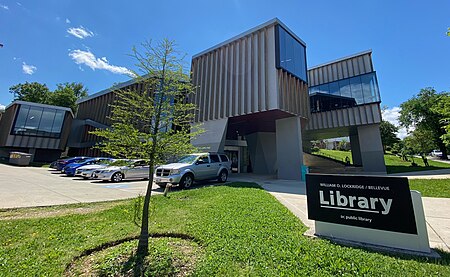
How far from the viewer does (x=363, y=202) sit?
3.72 meters

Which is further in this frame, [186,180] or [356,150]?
[356,150]

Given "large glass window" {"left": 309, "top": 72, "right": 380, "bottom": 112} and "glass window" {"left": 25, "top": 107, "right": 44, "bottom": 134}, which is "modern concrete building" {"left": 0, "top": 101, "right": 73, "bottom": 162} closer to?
"glass window" {"left": 25, "top": 107, "right": 44, "bottom": 134}

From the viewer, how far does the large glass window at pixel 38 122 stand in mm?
30391

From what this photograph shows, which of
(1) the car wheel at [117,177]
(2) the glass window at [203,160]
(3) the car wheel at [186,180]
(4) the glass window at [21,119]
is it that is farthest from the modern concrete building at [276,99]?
(4) the glass window at [21,119]

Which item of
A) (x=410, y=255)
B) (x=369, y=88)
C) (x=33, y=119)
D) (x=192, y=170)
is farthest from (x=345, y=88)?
(x=33, y=119)

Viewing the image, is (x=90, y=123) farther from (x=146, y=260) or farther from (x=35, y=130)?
(x=146, y=260)

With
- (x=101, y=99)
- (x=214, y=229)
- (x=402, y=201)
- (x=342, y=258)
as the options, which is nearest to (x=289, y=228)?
(x=342, y=258)

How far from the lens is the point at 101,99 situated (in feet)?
116

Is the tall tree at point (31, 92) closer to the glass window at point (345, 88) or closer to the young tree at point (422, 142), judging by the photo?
the glass window at point (345, 88)

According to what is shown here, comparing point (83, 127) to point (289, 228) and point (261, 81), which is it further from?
point (289, 228)

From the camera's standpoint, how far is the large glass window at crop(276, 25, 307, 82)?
1454cm

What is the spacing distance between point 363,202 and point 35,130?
4316 centimetres

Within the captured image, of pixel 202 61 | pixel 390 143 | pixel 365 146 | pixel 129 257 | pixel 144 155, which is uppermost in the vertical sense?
pixel 202 61

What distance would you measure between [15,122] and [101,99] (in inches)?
483
